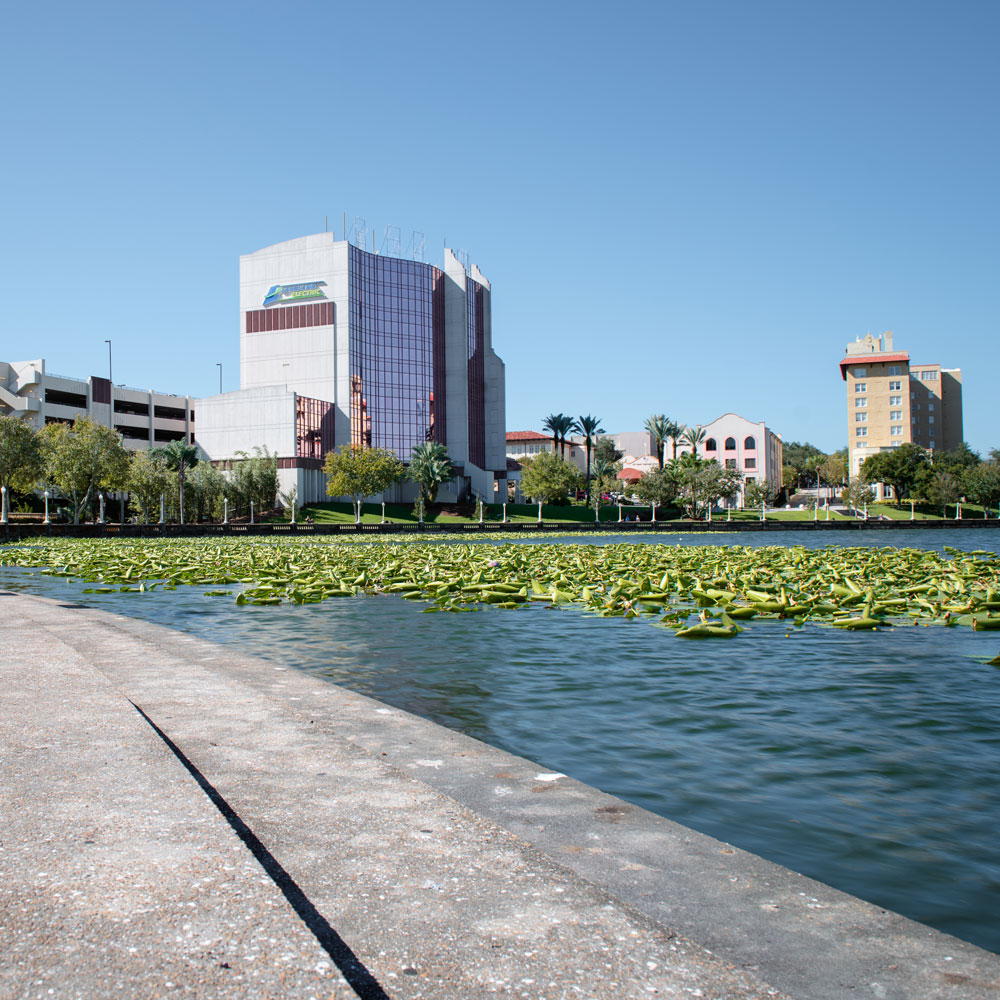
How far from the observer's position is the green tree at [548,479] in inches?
4343

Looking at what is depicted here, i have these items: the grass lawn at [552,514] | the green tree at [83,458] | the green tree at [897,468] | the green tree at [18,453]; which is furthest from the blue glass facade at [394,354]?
the green tree at [897,468]

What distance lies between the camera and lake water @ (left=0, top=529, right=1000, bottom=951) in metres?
5.27

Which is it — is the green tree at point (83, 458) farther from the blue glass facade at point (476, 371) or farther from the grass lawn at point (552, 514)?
the blue glass facade at point (476, 371)

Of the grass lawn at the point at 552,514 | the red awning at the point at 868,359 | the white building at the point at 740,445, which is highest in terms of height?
the red awning at the point at 868,359

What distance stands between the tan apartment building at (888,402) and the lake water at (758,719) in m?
147

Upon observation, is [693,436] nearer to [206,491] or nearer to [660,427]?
[660,427]

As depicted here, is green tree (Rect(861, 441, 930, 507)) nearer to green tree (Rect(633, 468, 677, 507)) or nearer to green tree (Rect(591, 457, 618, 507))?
green tree (Rect(633, 468, 677, 507))

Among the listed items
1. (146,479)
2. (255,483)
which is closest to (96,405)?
(255,483)

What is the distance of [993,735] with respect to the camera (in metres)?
7.99

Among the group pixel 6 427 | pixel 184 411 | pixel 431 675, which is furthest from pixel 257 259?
pixel 431 675

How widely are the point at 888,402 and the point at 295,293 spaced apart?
358ft

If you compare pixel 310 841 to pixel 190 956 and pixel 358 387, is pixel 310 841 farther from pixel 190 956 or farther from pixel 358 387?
pixel 358 387

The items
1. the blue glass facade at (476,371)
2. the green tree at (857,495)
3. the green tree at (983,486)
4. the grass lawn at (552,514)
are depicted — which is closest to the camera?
the grass lawn at (552,514)

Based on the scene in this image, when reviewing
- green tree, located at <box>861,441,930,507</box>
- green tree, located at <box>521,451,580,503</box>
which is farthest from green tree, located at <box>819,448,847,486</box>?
green tree, located at <box>521,451,580,503</box>
